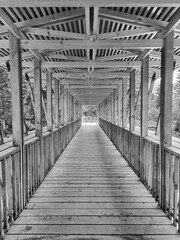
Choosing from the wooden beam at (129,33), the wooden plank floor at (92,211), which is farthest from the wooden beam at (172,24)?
the wooden plank floor at (92,211)

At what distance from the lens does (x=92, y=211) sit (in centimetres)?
310

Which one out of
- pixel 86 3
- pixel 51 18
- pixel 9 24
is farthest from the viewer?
pixel 51 18

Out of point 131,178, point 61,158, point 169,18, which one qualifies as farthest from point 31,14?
point 61,158

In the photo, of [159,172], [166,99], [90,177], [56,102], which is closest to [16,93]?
[166,99]

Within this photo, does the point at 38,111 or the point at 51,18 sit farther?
the point at 38,111

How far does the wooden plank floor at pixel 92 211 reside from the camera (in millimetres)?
2559

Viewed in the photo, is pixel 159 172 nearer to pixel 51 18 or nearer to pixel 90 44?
pixel 90 44

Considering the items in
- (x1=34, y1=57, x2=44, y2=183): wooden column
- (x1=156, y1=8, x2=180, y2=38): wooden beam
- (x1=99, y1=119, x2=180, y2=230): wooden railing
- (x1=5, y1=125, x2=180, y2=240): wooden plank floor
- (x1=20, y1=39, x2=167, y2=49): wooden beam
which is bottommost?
(x1=5, y1=125, x2=180, y2=240): wooden plank floor

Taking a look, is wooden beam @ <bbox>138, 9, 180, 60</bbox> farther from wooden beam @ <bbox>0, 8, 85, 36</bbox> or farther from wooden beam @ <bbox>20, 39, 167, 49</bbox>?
wooden beam @ <bbox>0, 8, 85, 36</bbox>

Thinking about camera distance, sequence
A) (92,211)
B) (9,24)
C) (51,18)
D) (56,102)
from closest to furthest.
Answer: (9,24), (92,211), (51,18), (56,102)

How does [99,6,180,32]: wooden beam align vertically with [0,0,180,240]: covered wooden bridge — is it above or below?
above

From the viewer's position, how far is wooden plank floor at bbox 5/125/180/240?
8.39ft

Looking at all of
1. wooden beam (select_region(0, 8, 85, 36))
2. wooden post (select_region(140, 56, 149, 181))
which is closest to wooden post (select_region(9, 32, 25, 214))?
wooden beam (select_region(0, 8, 85, 36))

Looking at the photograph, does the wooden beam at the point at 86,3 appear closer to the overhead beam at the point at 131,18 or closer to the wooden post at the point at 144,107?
the overhead beam at the point at 131,18
